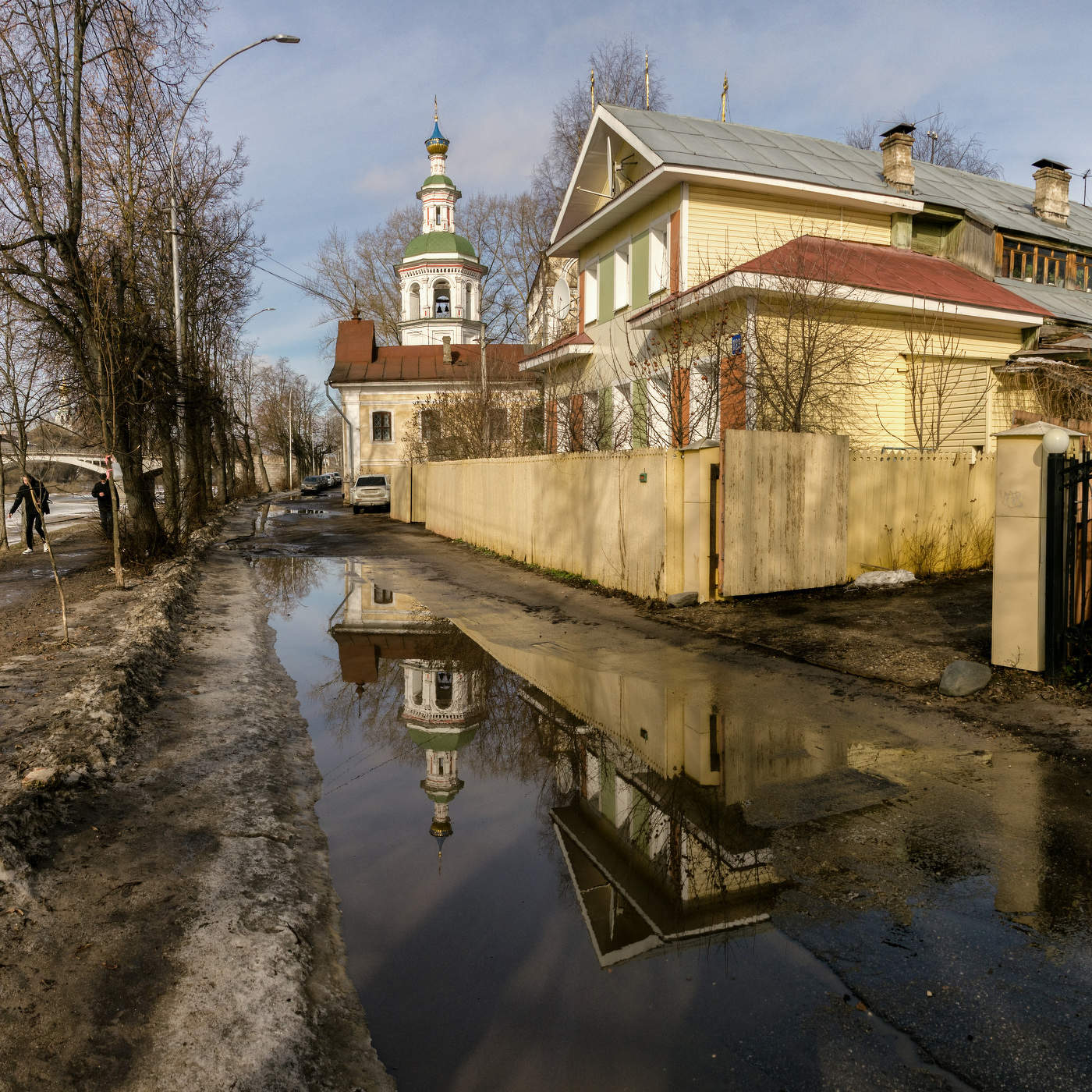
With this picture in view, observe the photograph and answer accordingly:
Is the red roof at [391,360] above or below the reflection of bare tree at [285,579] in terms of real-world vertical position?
above

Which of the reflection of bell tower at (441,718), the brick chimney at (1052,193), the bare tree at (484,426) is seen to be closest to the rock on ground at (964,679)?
the reflection of bell tower at (441,718)

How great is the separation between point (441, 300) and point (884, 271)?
4212 cm

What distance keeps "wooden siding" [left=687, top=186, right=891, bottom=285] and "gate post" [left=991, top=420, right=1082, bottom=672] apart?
37.2 feet

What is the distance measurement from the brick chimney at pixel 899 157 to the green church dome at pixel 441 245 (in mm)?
36990

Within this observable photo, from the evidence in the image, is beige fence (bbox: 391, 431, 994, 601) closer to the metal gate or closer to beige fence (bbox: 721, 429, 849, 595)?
beige fence (bbox: 721, 429, 849, 595)

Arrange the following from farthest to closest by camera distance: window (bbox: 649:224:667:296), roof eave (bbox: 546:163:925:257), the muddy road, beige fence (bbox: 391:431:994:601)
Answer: window (bbox: 649:224:667:296)
roof eave (bbox: 546:163:925:257)
beige fence (bbox: 391:431:994:601)
the muddy road

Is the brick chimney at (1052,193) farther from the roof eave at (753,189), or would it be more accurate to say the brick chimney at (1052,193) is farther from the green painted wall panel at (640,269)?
the green painted wall panel at (640,269)

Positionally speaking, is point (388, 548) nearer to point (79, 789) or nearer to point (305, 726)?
point (305, 726)

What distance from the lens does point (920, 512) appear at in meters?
12.3

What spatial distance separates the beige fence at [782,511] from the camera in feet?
33.2

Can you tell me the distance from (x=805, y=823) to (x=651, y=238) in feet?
56.4

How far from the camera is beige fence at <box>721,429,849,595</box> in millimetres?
10125

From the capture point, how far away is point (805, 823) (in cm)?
453

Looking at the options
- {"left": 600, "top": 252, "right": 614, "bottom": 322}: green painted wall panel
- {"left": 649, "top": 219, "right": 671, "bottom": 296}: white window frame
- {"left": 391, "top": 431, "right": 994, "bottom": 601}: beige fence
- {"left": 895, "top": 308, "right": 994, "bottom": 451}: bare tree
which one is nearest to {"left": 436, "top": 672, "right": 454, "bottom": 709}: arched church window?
{"left": 391, "top": 431, "right": 994, "bottom": 601}: beige fence
